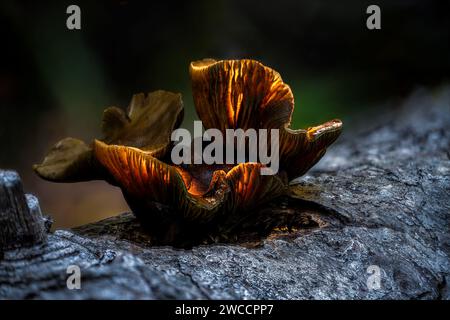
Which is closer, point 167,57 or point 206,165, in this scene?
point 206,165

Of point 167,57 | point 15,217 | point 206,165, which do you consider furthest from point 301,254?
point 167,57

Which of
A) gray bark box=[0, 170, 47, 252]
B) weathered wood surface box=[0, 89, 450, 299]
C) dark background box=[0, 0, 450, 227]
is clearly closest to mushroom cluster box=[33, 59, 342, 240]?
weathered wood surface box=[0, 89, 450, 299]

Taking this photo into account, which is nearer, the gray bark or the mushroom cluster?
the gray bark

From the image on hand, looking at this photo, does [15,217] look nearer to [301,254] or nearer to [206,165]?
[206,165]

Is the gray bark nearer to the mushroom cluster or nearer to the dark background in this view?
the mushroom cluster

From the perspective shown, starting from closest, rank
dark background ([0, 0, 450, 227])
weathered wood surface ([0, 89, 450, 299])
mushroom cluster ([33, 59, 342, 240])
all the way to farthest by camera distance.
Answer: weathered wood surface ([0, 89, 450, 299]) < mushroom cluster ([33, 59, 342, 240]) < dark background ([0, 0, 450, 227])

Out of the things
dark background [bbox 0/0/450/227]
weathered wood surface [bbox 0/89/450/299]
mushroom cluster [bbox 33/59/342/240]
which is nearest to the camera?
weathered wood surface [bbox 0/89/450/299]

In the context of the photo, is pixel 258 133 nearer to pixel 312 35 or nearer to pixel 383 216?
pixel 383 216
